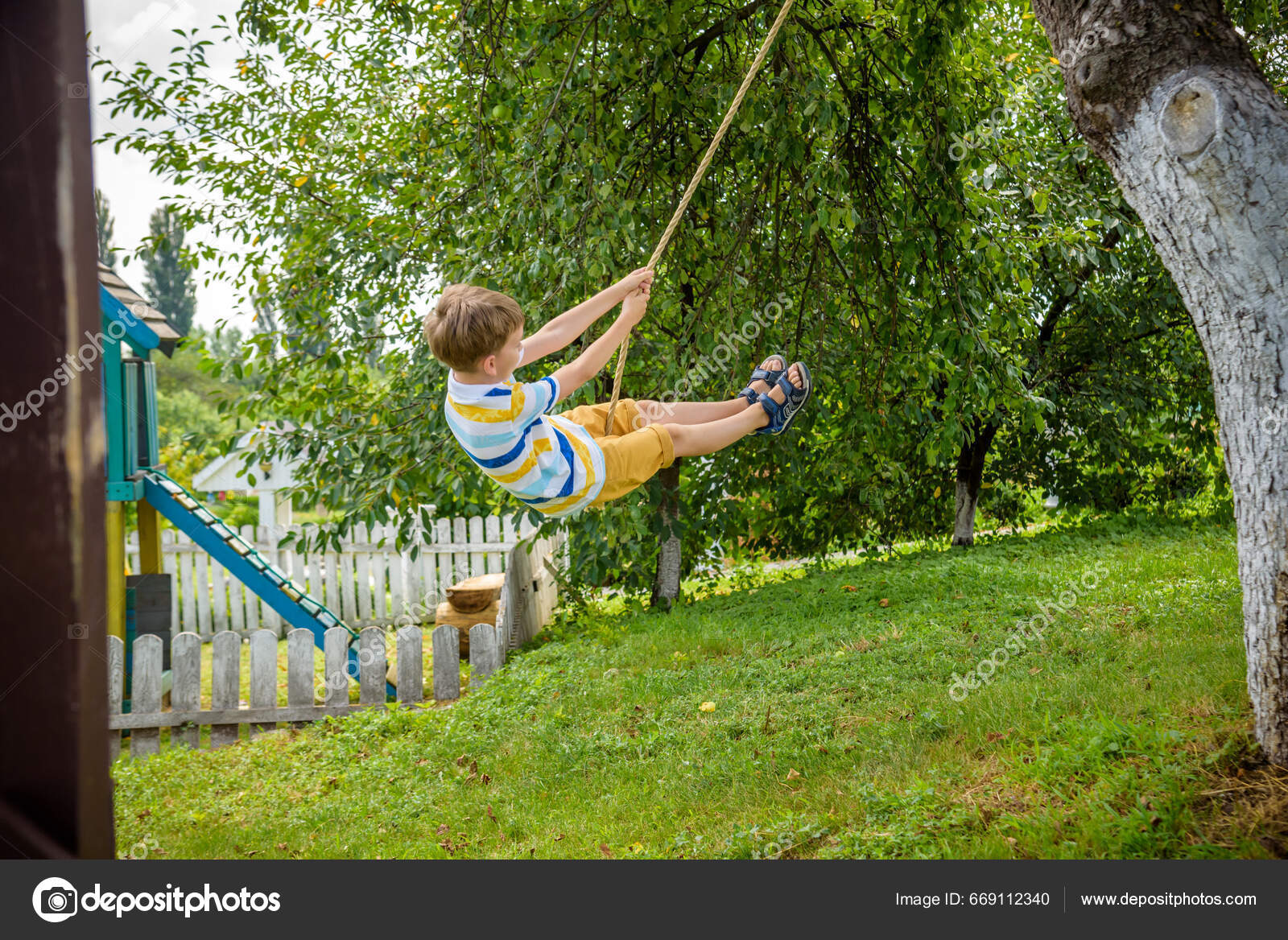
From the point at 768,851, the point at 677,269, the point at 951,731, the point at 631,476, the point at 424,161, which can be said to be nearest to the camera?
the point at 768,851

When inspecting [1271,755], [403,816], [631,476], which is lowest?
[403,816]

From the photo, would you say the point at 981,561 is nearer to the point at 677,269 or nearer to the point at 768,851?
the point at 677,269

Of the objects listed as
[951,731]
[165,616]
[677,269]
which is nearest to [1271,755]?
[951,731]

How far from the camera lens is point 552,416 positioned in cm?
341

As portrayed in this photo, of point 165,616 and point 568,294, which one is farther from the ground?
point 568,294

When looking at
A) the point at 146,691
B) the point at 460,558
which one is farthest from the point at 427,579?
the point at 146,691

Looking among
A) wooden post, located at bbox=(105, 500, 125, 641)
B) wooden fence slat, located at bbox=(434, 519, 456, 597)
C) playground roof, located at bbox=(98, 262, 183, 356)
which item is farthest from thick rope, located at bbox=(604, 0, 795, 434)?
wooden fence slat, located at bbox=(434, 519, 456, 597)

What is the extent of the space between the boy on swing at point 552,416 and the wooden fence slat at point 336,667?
3248 mm

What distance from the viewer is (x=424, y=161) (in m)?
7.10

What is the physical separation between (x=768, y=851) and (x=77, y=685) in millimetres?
2170

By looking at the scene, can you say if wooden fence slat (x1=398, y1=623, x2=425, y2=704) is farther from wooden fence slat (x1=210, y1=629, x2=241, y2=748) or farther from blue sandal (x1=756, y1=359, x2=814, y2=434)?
blue sandal (x1=756, y1=359, x2=814, y2=434)
